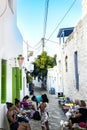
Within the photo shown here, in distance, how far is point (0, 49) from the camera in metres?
9.09

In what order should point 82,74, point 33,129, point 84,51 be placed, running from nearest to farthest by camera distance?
point 33,129
point 84,51
point 82,74

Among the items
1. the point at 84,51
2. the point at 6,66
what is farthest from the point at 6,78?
the point at 84,51

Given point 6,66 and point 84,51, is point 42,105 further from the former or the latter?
point 84,51

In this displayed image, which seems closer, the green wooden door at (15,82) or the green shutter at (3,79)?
the green shutter at (3,79)

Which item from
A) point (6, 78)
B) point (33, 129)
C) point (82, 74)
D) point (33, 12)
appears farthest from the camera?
point (33, 12)

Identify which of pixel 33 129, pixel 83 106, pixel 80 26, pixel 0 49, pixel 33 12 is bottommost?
pixel 33 129

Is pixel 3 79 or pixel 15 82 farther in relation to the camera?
pixel 15 82

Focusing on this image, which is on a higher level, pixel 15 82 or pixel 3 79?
pixel 3 79

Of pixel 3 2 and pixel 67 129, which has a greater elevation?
pixel 3 2

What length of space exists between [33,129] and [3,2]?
529cm

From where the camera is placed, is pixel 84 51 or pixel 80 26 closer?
pixel 84 51

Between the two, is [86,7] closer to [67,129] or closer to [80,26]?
[80,26]

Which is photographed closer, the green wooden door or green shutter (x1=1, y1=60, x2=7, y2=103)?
green shutter (x1=1, y1=60, x2=7, y2=103)

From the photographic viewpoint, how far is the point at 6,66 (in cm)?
1014
